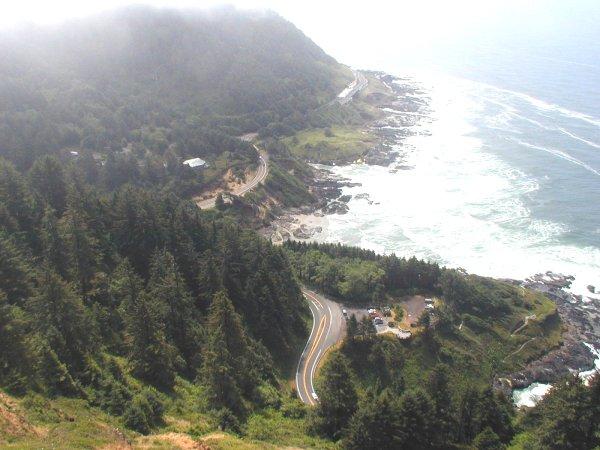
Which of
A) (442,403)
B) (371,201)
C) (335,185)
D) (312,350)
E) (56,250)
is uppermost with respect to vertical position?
(56,250)

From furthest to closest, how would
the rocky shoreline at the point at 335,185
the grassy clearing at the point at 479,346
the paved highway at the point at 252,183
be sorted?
the paved highway at the point at 252,183
the rocky shoreline at the point at 335,185
the grassy clearing at the point at 479,346

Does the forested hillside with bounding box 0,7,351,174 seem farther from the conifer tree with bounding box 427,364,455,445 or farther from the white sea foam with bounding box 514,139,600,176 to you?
the conifer tree with bounding box 427,364,455,445

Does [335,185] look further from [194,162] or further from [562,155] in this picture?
[562,155]

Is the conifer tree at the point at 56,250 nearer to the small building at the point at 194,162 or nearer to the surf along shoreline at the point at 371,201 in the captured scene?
the surf along shoreline at the point at 371,201

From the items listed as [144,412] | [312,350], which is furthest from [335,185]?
[144,412]

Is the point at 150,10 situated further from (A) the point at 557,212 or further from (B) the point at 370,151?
(A) the point at 557,212

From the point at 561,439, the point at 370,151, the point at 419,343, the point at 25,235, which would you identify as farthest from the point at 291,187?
the point at 561,439

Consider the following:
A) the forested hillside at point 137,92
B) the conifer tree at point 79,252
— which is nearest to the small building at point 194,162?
the forested hillside at point 137,92
